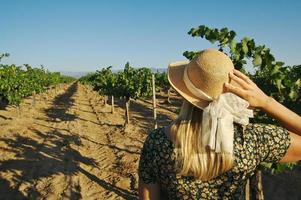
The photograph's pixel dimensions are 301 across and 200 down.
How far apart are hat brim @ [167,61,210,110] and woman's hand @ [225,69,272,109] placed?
0.16m

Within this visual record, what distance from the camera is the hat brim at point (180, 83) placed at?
1900 millimetres

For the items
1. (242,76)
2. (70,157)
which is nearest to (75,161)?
(70,157)

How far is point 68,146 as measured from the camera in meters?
15.4

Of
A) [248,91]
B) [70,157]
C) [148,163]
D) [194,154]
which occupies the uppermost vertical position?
[248,91]

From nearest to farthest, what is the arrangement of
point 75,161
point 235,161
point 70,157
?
point 235,161
point 75,161
point 70,157

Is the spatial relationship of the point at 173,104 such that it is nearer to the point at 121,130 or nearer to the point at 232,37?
the point at 121,130

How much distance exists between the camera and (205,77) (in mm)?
1876

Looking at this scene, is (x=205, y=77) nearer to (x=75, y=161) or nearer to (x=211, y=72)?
(x=211, y=72)

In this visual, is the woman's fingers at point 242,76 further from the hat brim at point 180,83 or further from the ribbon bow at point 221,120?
the hat brim at point 180,83

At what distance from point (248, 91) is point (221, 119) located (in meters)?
0.19

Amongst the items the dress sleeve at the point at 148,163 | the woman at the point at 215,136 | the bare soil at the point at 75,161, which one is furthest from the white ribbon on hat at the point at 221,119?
the bare soil at the point at 75,161

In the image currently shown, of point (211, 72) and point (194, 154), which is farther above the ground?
point (211, 72)

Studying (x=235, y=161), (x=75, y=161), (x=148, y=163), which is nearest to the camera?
(x=235, y=161)

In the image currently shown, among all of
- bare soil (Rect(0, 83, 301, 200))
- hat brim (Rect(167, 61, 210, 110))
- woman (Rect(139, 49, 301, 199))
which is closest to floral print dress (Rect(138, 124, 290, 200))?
woman (Rect(139, 49, 301, 199))
